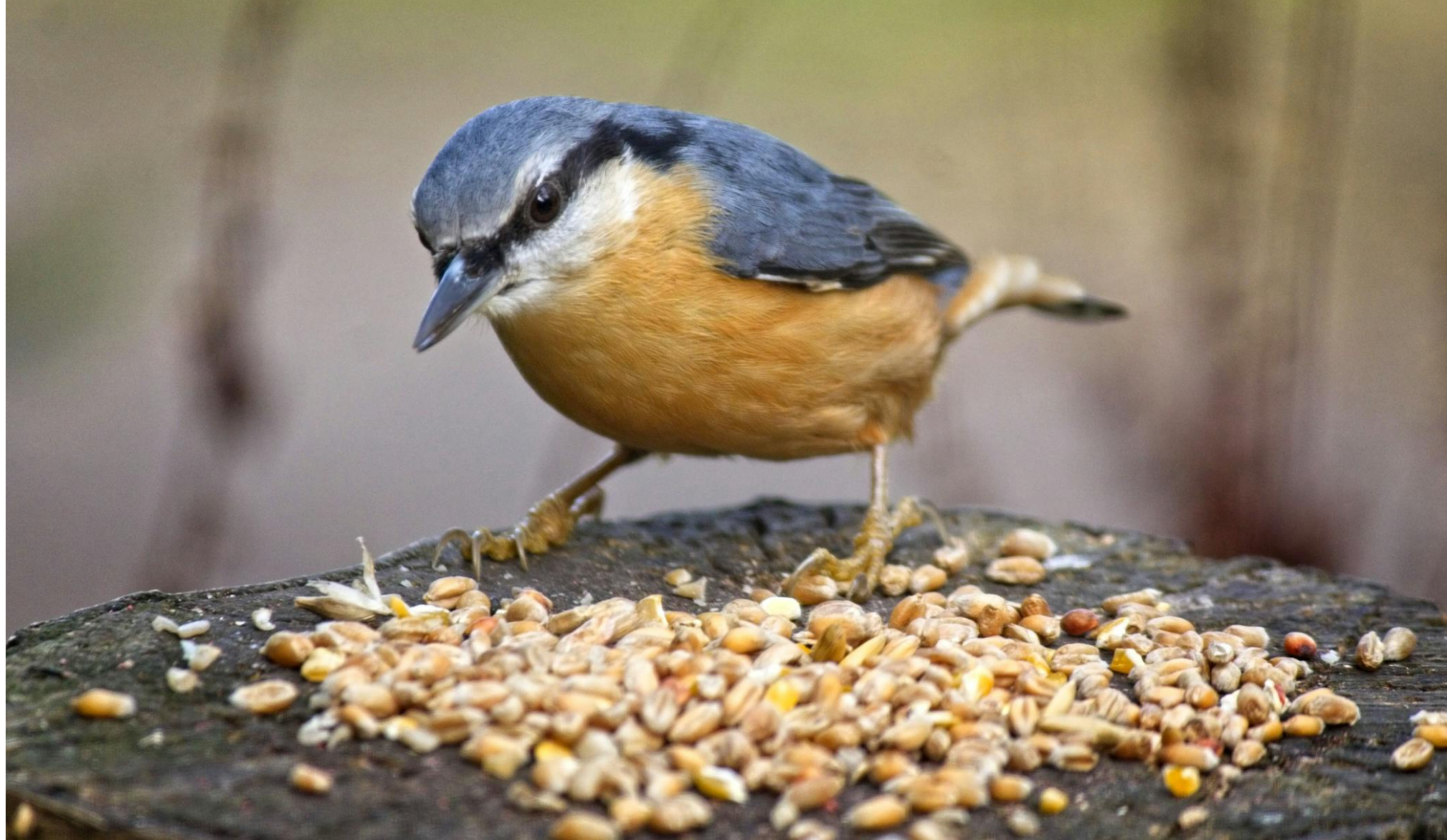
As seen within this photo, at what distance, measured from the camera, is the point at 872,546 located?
11.8 ft

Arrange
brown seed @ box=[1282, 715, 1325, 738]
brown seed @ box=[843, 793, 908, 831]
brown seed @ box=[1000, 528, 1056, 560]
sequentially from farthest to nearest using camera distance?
brown seed @ box=[1000, 528, 1056, 560] → brown seed @ box=[1282, 715, 1325, 738] → brown seed @ box=[843, 793, 908, 831]

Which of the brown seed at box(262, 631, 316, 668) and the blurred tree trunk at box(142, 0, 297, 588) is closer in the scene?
the brown seed at box(262, 631, 316, 668)

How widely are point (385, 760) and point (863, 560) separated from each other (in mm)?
1598

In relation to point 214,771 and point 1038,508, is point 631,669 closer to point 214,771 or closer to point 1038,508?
point 214,771

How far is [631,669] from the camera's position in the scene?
2482 millimetres

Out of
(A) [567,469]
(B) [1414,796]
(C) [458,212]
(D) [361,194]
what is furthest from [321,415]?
(B) [1414,796]

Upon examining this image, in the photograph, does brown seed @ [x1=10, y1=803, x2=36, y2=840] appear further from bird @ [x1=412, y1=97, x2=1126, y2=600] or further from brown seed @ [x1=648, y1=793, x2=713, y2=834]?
bird @ [x1=412, y1=97, x2=1126, y2=600]

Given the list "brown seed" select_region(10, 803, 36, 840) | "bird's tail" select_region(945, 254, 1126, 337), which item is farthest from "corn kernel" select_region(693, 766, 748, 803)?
"bird's tail" select_region(945, 254, 1126, 337)

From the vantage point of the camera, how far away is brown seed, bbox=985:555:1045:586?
140 inches

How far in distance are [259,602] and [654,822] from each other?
1.19 m

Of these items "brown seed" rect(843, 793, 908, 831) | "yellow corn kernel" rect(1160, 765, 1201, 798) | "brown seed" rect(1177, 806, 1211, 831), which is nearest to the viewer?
"brown seed" rect(843, 793, 908, 831)

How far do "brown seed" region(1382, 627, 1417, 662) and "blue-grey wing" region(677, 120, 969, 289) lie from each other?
149 centimetres

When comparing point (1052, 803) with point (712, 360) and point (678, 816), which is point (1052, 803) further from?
point (712, 360)

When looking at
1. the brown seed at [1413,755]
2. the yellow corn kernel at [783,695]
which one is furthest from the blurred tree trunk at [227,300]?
the brown seed at [1413,755]
